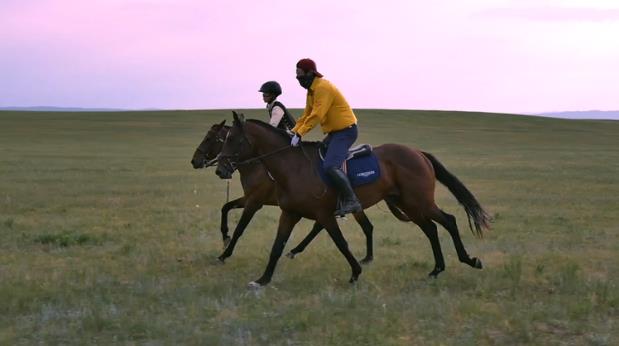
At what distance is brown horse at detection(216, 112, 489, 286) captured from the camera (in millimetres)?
8273

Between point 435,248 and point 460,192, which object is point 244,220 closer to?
point 435,248

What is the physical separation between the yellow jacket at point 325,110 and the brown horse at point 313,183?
360 mm

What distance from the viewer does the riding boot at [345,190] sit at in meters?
8.16

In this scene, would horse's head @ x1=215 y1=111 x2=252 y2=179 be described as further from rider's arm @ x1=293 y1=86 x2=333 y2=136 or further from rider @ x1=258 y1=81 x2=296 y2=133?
rider @ x1=258 y1=81 x2=296 y2=133

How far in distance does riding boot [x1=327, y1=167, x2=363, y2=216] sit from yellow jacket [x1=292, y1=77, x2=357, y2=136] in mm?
583

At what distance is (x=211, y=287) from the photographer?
8.23m

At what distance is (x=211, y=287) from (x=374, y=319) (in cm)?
234

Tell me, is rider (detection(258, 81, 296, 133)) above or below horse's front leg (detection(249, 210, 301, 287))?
above

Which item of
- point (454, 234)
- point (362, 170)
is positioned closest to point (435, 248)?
point (454, 234)

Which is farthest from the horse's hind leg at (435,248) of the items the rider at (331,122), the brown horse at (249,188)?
the rider at (331,122)

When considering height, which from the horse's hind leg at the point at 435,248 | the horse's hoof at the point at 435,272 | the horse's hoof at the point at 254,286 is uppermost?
the horse's hind leg at the point at 435,248

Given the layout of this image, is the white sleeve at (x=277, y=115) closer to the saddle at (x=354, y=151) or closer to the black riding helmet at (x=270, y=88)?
the black riding helmet at (x=270, y=88)

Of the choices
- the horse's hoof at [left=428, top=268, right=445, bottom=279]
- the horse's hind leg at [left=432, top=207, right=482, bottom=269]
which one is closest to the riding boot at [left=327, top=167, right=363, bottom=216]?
the horse's hind leg at [left=432, top=207, right=482, bottom=269]

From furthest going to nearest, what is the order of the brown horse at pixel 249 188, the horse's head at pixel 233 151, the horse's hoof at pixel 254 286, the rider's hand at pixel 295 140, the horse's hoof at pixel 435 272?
the brown horse at pixel 249 188
the horse's hoof at pixel 435 272
the horse's head at pixel 233 151
the rider's hand at pixel 295 140
the horse's hoof at pixel 254 286
